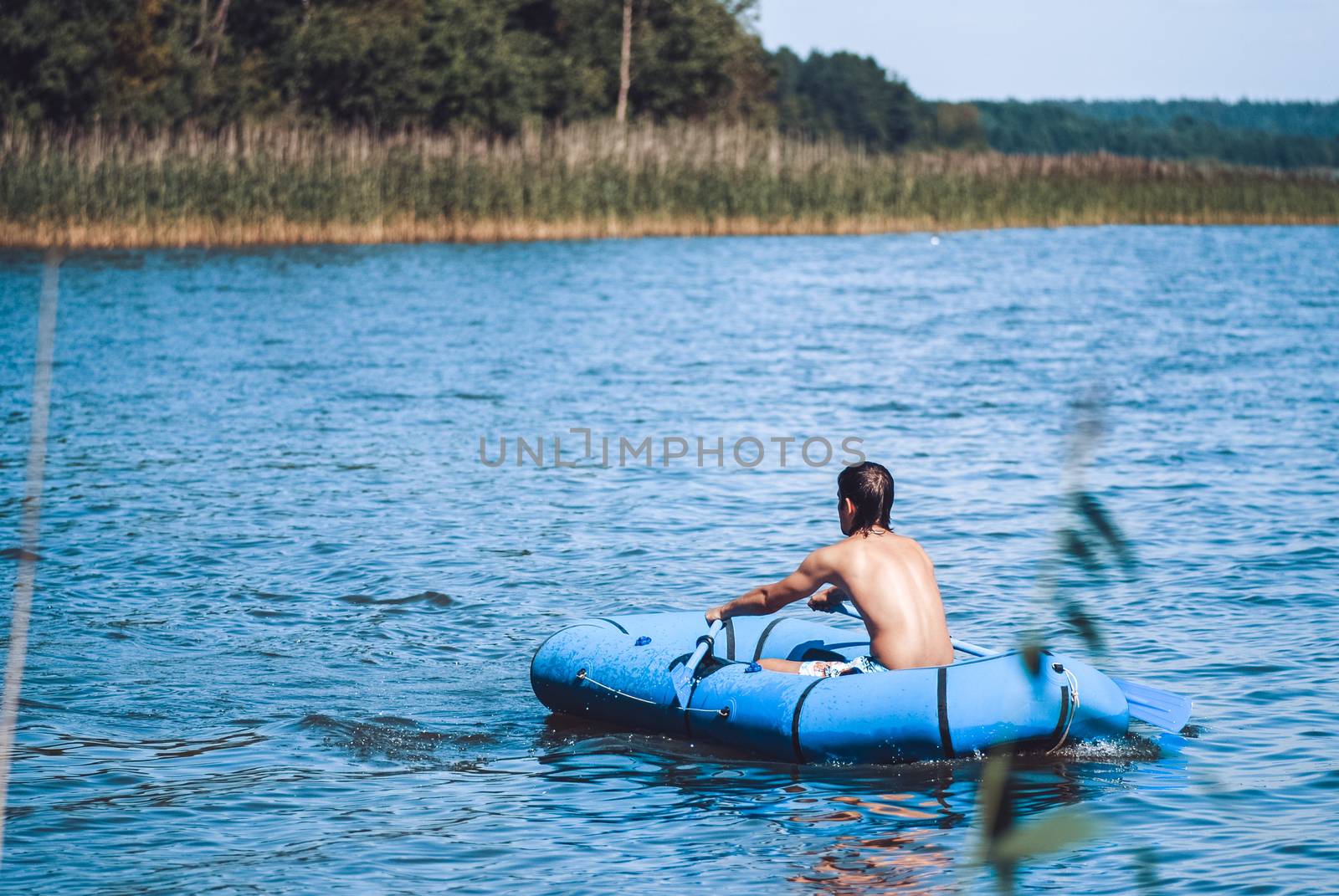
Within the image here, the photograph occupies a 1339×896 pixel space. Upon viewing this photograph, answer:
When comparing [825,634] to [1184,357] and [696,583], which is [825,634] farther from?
[1184,357]

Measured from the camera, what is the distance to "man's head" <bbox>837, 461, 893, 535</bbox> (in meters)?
5.95

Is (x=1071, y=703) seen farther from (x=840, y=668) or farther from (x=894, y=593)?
(x=840, y=668)

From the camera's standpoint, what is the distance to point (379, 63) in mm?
39969

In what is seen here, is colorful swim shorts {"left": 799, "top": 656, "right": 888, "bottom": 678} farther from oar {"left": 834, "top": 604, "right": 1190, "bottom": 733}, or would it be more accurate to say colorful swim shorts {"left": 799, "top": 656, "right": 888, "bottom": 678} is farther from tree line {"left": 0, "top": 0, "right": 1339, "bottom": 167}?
tree line {"left": 0, "top": 0, "right": 1339, "bottom": 167}

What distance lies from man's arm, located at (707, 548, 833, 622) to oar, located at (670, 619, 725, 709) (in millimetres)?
186

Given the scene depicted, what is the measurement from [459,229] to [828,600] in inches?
1016

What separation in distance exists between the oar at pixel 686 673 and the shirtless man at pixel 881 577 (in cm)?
57

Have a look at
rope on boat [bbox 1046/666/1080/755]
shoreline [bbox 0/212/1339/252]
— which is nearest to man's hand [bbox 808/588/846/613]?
rope on boat [bbox 1046/666/1080/755]

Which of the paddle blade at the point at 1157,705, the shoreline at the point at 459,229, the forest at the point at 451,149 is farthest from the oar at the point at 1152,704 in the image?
the forest at the point at 451,149

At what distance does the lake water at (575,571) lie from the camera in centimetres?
537

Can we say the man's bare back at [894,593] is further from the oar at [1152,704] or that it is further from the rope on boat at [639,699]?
the rope on boat at [639,699]

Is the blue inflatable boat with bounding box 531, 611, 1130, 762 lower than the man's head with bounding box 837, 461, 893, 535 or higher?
lower

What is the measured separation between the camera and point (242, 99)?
125 ft

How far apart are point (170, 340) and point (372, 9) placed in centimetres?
2419
